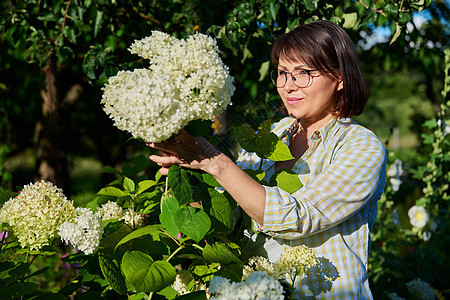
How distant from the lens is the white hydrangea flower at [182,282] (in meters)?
1.60

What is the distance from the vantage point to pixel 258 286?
3.79 feet

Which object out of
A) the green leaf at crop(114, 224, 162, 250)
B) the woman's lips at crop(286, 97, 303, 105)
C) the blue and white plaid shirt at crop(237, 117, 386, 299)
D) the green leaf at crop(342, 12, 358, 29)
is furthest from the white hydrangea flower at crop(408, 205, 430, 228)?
the green leaf at crop(114, 224, 162, 250)

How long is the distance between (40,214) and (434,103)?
5.28 meters

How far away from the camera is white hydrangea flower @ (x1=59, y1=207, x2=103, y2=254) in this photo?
53.5 inches

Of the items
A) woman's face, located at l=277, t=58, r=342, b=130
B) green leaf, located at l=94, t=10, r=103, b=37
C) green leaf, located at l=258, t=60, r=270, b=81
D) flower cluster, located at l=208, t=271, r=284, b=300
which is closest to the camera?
flower cluster, located at l=208, t=271, r=284, b=300

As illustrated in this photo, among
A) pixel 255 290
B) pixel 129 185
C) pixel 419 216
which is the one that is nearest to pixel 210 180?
pixel 255 290

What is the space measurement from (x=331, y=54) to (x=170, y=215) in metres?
0.88

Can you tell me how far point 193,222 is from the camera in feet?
4.47

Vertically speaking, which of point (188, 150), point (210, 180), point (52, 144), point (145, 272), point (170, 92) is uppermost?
point (170, 92)

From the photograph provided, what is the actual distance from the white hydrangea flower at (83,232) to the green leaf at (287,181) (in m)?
0.63

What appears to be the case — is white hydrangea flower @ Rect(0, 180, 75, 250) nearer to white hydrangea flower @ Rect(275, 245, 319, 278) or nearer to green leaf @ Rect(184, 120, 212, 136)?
green leaf @ Rect(184, 120, 212, 136)

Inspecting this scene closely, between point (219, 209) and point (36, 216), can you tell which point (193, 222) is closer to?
point (219, 209)

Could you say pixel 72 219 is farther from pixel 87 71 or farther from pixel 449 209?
pixel 449 209

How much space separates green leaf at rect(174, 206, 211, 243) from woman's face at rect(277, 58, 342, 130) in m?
0.61
